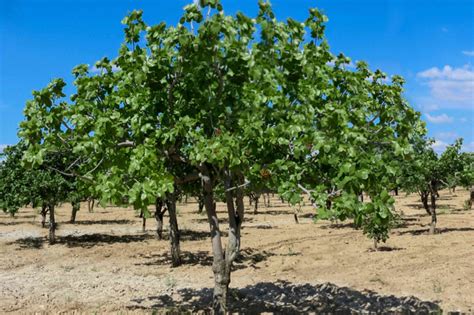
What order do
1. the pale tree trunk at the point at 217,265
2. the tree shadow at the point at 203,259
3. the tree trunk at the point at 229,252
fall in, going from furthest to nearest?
the tree shadow at the point at 203,259
the pale tree trunk at the point at 217,265
the tree trunk at the point at 229,252

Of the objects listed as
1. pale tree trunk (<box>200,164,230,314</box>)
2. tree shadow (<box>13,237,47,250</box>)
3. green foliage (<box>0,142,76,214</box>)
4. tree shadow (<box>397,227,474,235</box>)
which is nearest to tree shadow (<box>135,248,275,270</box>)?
green foliage (<box>0,142,76,214</box>)

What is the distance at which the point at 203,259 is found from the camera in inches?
883

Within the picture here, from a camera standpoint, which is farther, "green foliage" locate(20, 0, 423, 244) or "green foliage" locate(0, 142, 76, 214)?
"green foliage" locate(0, 142, 76, 214)

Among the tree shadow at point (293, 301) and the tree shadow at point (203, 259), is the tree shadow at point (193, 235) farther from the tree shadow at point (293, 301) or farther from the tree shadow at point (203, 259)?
the tree shadow at point (293, 301)

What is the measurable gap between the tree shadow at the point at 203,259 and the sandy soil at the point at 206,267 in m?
0.05

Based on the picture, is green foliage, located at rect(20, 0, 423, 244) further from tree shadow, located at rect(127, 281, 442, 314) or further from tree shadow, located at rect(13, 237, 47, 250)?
tree shadow, located at rect(13, 237, 47, 250)

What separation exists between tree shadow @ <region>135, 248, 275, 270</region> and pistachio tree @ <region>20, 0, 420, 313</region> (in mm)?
12373

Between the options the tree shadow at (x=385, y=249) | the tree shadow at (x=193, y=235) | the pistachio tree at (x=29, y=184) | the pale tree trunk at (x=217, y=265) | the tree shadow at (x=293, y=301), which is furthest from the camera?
the tree shadow at (x=193, y=235)

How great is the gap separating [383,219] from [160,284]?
37.6ft

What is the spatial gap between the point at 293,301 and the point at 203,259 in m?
9.06

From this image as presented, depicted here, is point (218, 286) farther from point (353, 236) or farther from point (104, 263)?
point (353, 236)

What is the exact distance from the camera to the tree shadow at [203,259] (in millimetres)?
21177

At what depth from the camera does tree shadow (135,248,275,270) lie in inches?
834

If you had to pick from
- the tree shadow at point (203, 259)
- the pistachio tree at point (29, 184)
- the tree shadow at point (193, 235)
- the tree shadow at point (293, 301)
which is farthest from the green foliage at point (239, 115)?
the tree shadow at point (193, 235)
